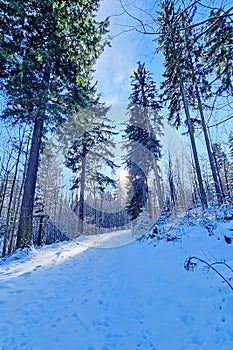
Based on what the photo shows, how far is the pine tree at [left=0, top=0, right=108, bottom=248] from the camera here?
6.27 m

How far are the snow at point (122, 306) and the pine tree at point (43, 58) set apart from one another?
11.3ft

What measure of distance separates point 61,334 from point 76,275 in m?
2.44

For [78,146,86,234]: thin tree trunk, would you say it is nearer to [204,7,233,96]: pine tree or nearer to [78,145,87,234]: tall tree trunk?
[78,145,87,234]: tall tree trunk

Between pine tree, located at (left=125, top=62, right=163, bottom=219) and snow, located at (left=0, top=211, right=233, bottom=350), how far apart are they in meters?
10.1

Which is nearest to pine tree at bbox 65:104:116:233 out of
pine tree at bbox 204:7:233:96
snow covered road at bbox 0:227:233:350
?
snow covered road at bbox 0:227:233:350

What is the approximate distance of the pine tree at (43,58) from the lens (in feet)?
20.6

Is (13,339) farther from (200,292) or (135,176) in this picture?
(135,176)

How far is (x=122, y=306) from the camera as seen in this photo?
10.6 ft

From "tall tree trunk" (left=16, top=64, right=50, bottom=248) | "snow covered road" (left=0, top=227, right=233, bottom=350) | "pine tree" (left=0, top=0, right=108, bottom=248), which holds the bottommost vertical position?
"snow covered road" (left=0, top=227, right=233, bottom=350)

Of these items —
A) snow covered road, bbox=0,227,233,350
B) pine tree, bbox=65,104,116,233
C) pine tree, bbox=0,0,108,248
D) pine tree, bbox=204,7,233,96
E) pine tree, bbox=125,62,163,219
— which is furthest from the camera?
pine tree, bbox=125,62,163,219

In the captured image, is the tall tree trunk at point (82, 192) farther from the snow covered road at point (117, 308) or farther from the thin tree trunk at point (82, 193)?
the snow covered road at point (117, 308)

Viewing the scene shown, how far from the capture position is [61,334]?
8.05ft

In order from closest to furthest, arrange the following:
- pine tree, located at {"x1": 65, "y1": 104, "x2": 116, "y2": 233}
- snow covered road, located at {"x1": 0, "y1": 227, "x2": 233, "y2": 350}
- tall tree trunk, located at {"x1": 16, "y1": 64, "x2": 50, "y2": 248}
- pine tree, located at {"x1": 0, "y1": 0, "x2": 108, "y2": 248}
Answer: snow covered road, located at {"x1": 0, "y1": 227, "x2": 233, "y2": 350} → pine tree, located at {"x1": 0, "y1": 0, "x2": 108, "y2": 248} → tall tree trunk, located at {"x1": 16, "y1": 64, "x2": 50, "y2": 248} → pine tree, located at {"x1": 65, "y1": 104, "x2": 116, "y2": 233}

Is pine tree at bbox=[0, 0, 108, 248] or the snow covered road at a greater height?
pine tree at bbox=[0, 0, 108, 248]
